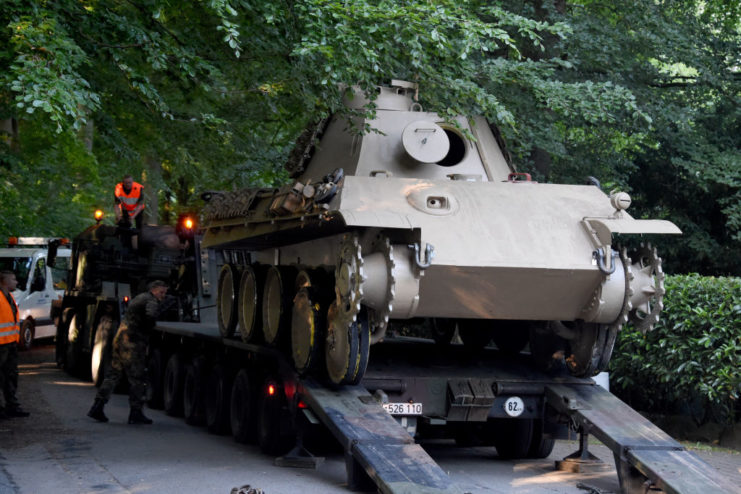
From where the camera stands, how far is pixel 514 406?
10.2 m

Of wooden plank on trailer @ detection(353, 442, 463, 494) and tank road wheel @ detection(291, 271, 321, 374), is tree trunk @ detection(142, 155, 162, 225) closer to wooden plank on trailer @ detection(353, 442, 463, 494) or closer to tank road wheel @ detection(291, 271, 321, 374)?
tank road wheel @ detection(291, 271, 321, 374)

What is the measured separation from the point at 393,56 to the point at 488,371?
3.50 m

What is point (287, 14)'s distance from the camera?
1111 cm

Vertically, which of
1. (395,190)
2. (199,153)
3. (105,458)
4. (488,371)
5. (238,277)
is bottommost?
(105,458)

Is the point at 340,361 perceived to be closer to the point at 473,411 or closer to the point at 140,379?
the point at 473,411

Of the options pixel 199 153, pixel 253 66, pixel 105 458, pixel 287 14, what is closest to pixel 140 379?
pixel 105 458

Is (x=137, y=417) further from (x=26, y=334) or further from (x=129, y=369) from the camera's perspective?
(x=26, y=334)

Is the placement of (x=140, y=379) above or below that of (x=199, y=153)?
below

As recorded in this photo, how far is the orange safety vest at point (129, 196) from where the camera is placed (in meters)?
17.5

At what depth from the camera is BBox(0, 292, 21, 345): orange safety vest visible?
12820 millimetres

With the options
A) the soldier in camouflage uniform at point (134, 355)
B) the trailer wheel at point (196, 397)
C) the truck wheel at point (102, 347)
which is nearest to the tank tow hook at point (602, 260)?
the trailer wheel at point (196, 397)

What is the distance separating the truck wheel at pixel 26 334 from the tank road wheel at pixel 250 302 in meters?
13.6

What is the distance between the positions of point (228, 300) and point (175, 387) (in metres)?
2.05

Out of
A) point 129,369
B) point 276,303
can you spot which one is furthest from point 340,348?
point 129,369
